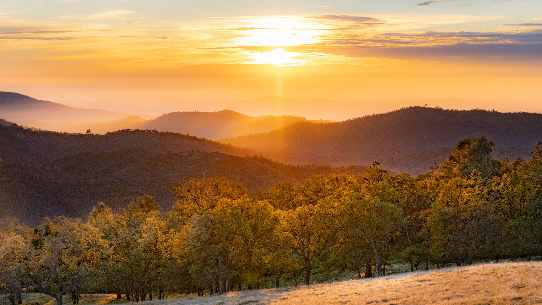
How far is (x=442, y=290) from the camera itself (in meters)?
38.1

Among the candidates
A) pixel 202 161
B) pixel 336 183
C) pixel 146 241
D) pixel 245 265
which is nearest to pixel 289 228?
pixel 245 265

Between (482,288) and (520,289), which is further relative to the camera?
(482,288)

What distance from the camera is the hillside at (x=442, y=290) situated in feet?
110

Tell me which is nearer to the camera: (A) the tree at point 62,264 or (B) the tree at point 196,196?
(A) the tree at point 62,264

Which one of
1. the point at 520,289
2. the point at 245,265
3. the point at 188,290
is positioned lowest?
the point at 188,290

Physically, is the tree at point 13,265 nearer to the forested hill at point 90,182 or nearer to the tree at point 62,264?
the tree at point 62,264

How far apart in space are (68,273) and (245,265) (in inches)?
849

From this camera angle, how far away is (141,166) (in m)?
200

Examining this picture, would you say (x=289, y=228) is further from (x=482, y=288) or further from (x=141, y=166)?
(x=141, y=166)

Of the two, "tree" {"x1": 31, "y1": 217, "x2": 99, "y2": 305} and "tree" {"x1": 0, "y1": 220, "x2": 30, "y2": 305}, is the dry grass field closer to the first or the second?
"tree" {"x1": 31, "y1": 217, "x2": 99, "y2": 305}

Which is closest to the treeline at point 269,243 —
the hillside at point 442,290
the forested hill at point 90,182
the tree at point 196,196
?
the hillside at point 442,290

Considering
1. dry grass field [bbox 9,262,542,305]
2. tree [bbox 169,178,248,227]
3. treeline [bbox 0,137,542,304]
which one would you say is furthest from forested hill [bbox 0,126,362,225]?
dry grass field [bbox 9,262,542,305]

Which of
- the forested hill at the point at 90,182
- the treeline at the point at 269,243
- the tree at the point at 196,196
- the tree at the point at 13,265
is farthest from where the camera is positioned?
the forested hill at the point at 90,182

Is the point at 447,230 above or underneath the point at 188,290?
above
